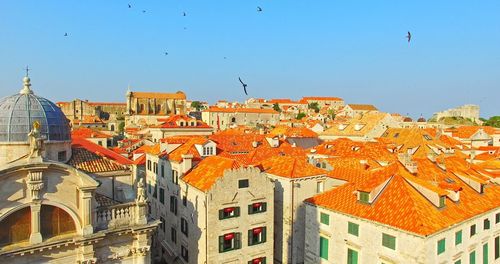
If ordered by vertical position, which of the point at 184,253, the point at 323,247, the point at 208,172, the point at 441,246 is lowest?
the point at 184,253

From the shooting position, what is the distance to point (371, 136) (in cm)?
7262

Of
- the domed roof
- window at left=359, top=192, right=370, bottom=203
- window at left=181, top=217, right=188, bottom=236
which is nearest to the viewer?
the domed roof

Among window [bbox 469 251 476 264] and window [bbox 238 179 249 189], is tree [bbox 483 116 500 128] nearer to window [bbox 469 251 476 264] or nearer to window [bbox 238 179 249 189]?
window [bbox 469 251 476 264]

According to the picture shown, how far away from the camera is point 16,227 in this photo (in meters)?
18.7

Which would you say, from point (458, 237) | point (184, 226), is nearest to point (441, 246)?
point (458, 237)

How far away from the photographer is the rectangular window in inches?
1163

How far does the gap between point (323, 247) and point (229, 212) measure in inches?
328

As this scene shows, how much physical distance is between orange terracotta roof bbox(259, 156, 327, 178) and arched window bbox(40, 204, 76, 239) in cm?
1949

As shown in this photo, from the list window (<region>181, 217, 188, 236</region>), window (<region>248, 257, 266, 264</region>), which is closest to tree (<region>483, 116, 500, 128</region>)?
window (<region>248, 257, 266, 264</region>)

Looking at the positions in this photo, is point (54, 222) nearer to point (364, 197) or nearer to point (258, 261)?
point (258, 261)

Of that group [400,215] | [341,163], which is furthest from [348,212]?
[341,163]

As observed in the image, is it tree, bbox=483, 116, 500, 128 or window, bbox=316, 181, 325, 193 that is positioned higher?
tree, bbox=483, 116, 500, 128

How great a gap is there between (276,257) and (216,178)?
39.5ft

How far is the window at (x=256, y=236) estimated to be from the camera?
31047mm
